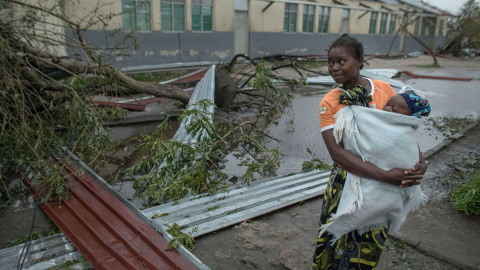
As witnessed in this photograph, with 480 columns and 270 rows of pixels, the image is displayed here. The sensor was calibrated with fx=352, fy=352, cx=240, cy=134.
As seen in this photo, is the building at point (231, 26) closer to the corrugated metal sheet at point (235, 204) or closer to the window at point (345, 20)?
the window at point (345, 20)

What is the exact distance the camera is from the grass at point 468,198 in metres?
3.21

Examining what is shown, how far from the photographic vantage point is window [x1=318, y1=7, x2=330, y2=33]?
2109cm

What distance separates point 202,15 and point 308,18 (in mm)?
A: 7522

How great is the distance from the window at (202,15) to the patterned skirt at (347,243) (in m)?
14.9

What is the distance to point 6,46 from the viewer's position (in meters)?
3.93

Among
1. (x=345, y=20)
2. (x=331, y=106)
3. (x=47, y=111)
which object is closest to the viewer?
(x=331, y=106)

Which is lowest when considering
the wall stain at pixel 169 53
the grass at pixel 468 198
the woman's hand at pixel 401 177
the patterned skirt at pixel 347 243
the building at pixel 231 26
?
the grass at pixel 468 198

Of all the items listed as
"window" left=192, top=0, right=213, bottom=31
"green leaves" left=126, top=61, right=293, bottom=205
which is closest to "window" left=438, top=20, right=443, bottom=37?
"window" left=192, top=0, right=213, bottom=31

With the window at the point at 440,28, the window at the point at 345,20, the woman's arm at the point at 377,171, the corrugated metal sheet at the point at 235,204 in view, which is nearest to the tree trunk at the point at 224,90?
the corrugated metal sheet at the point at 235,204

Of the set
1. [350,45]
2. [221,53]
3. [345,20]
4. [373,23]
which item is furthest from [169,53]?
[373,23]

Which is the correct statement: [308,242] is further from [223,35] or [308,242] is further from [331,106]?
[223,35]

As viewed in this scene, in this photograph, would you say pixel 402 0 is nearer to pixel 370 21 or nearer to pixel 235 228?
pixel 370 21

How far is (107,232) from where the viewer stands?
2.69 m

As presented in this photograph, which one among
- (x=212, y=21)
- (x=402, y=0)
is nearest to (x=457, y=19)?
(x=402, y=0)
